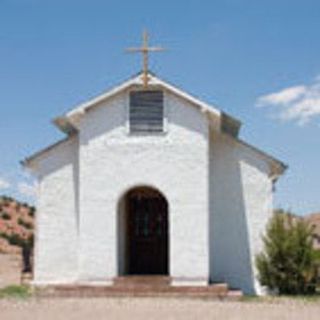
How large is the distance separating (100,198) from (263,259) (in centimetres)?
483

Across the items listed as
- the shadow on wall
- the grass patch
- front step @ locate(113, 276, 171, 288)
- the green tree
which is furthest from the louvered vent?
the grass patch

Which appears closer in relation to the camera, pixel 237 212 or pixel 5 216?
pixel 237 212

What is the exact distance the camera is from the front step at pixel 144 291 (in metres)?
21.5

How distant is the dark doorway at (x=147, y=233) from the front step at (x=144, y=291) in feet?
7.60

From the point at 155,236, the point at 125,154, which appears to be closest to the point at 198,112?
the point at 125,154

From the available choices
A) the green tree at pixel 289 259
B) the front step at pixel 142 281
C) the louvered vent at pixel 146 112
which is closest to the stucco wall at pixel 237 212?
the green tree at pixel 289 259

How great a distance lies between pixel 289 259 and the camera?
22484 millimetres

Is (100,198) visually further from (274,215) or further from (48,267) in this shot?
(274,215)

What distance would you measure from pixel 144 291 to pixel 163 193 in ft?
9.28

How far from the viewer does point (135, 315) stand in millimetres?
17297

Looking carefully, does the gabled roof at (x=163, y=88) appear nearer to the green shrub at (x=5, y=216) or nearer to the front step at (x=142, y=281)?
the front step at (x=142, y=281)

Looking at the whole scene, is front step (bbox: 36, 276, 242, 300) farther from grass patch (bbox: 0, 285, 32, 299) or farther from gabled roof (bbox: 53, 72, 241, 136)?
gabled roof (bbox: 53, 72, 241, 136)

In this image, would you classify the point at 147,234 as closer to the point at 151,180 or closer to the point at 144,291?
the point at 151,180

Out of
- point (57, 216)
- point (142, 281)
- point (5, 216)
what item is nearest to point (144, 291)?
point (142, 281)
